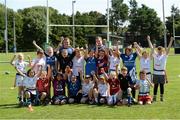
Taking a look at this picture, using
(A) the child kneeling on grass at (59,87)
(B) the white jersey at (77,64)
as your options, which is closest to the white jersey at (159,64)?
(B) the white jersey at (77,64)

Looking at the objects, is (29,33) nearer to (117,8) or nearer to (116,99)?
(117,8)

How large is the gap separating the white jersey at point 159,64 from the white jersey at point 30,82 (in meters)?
3.59

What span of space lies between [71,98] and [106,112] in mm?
2045

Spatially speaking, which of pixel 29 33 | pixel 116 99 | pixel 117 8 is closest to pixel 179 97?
pixel 116 99

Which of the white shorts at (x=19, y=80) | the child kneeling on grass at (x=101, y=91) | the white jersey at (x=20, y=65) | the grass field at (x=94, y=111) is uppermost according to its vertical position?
the white jersey at (x=20, y=65)

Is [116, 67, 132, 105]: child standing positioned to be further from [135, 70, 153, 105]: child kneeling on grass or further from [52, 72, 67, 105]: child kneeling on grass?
[52, 72, 67, 105]: child kneeling on grass

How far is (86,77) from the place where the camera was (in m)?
13.4

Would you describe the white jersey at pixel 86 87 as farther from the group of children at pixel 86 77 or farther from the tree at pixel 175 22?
the tree at pixel 175 22

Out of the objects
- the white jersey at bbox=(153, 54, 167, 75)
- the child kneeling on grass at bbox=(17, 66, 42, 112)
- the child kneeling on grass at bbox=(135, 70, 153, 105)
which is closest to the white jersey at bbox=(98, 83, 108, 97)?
the child kneeling on grass at bbox=(135, 70, 153, 105)

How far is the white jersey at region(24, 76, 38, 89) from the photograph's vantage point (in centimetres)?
1308

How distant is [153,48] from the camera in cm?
1380

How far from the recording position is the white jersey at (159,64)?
539 inches

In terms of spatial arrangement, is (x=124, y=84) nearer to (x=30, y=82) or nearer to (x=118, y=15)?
(x=30, y=82)

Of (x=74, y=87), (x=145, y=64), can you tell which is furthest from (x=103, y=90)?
(x=145, y=64)
